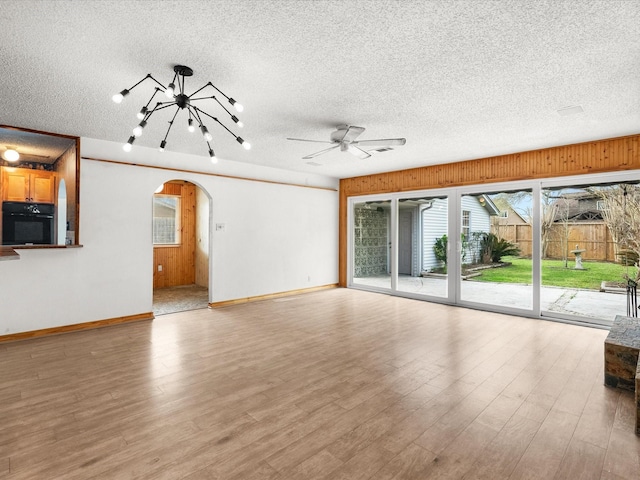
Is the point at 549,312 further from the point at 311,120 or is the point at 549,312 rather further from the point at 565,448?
the point at 311,120

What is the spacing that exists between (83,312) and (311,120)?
418 centimetres

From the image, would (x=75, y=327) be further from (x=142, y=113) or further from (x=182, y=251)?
(x=182, y=251)

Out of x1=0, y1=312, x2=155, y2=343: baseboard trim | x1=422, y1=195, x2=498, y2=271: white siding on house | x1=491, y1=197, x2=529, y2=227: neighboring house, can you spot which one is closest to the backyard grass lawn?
x1=491, y1=197, x2=529, y2=227: neighboring house

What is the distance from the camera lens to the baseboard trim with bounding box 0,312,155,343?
13.9 ft

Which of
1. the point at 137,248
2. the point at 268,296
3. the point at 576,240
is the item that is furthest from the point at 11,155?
the point at 576,240

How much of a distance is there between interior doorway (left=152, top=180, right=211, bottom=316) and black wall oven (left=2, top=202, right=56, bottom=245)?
335 centimetres

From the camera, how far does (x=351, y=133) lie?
13.3 ft

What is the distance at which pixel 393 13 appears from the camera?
2064 millimetres

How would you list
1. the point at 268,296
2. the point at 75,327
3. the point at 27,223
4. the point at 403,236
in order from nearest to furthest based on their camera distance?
→ 1. the point at 27,223
2. the point at 75,327
3. the point at 268,296
4. the point at 403,236

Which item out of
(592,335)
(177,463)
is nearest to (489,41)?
(177,463)

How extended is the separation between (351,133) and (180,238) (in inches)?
237

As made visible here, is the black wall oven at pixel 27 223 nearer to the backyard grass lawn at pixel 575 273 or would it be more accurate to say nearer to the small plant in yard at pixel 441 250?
the small plant in yard at pixel 441 250

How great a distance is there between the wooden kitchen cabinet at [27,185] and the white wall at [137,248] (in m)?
0.62

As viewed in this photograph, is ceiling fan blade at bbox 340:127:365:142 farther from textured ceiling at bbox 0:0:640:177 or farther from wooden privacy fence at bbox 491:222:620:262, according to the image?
wooden privacy fence at bbox 491:222:620:262
